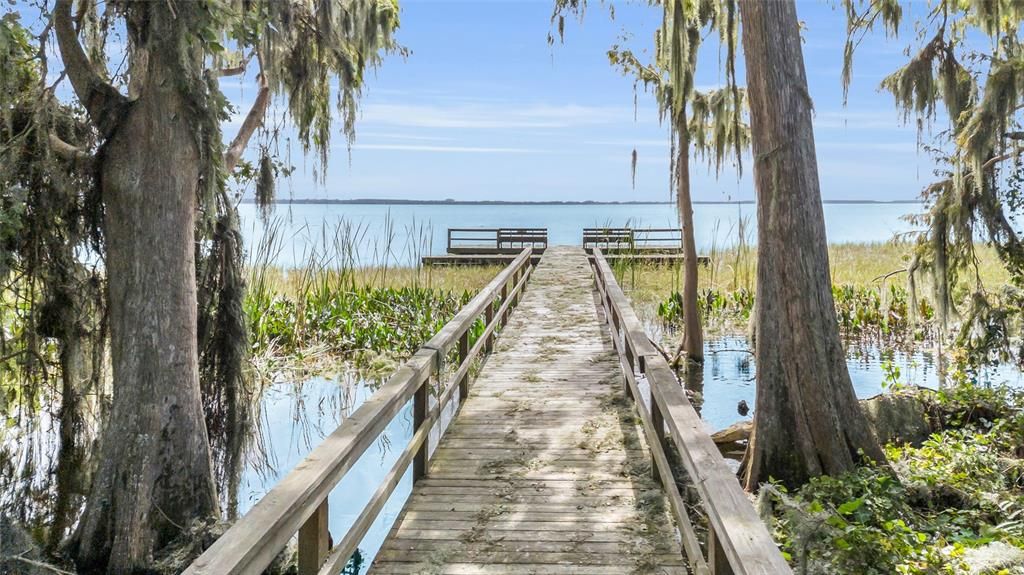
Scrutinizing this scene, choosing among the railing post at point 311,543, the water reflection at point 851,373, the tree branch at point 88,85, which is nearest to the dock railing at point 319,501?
the railing post at point 311,543

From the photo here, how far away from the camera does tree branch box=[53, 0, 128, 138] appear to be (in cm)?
542

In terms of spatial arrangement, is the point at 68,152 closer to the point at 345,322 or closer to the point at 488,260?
the point at 345,322

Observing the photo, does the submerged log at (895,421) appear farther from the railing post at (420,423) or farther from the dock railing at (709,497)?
the railing post at (420,423)

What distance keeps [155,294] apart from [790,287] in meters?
4.93

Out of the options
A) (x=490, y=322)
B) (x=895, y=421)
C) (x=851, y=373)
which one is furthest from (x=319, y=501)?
(x=851, y=373)

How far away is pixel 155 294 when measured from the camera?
5359 mm

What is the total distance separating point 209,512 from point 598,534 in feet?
10.9

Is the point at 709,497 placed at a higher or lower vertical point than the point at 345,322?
higher

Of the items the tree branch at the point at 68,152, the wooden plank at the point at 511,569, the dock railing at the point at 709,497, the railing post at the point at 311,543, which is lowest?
the wooden plank at the point at 511,569

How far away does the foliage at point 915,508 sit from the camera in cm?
379

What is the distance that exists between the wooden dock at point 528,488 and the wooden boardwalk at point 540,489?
1 centimetres

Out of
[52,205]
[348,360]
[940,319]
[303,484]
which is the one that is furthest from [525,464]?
[348,360]

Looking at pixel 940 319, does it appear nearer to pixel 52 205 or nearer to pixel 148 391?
pixel 148 391

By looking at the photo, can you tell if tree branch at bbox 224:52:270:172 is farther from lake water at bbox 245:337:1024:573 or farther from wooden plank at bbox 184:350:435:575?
wooden plank at bbox 184:350:435:575
